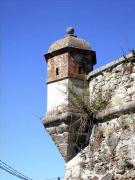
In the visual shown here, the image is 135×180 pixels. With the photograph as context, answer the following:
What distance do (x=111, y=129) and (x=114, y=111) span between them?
341 millimetres

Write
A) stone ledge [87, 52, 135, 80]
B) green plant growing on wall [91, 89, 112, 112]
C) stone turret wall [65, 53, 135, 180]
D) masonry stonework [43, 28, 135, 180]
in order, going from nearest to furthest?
stone turret wall [65, 53, 135, 180] < masonry stonework [43, 28, 135, 180] < stone ledge [87, 52, 135, 80] < green plant growing on wall [91, 89, 112, 112]

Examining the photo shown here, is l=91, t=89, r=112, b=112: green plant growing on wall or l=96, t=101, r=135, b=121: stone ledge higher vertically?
l=91, t=89, r=112, b=112: green plant growing on wall

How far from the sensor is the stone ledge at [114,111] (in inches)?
320

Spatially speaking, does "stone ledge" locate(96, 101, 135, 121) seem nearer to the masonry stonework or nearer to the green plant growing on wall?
the masonry stonework

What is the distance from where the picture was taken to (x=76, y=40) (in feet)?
31.1

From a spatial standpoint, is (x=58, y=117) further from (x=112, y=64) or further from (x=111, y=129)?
(x=112, y=64)

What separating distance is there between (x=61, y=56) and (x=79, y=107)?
3.91ft

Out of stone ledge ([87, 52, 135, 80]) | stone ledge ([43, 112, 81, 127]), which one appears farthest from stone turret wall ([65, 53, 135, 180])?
stone ledge ([43, 112, 81, 127])

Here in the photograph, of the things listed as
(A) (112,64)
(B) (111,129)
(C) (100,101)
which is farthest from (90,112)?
(A) (112,64)

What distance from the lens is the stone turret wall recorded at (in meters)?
8.02

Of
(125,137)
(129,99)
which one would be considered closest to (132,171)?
(125,137)

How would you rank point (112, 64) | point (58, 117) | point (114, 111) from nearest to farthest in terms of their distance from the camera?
point (114, 111), point (112, 64), point (58, 117)

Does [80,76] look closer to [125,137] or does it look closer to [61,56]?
[61,56]

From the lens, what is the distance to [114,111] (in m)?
8.35
